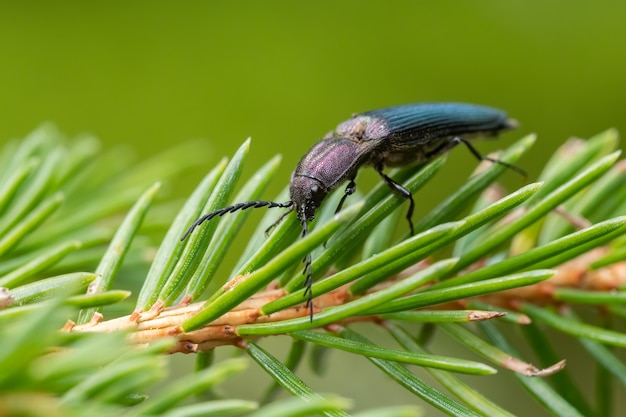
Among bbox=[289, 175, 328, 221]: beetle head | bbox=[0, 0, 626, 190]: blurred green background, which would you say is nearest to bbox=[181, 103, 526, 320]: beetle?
bbox=[289, 175, 328, 221]: beetle head

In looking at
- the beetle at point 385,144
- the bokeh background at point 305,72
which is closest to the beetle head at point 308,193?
the beetle at point 385,144

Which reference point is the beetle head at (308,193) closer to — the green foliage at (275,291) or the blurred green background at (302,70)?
the green foliage at (275,291)

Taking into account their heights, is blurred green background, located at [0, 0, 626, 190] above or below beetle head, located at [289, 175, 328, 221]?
above

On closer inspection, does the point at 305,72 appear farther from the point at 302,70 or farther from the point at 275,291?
the point at 275,291

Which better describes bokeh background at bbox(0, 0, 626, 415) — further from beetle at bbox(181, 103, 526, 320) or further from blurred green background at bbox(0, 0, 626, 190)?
beetle at bbox(181, 103, 526, 320)

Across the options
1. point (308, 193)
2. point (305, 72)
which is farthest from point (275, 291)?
point (305, 72)

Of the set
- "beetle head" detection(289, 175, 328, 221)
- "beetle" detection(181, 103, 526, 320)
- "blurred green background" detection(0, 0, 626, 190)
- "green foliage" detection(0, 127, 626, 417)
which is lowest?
"green foliage" detection(0, 127, 626, 417)

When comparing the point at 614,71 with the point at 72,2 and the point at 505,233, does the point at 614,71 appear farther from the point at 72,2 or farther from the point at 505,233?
the point at 72,2
